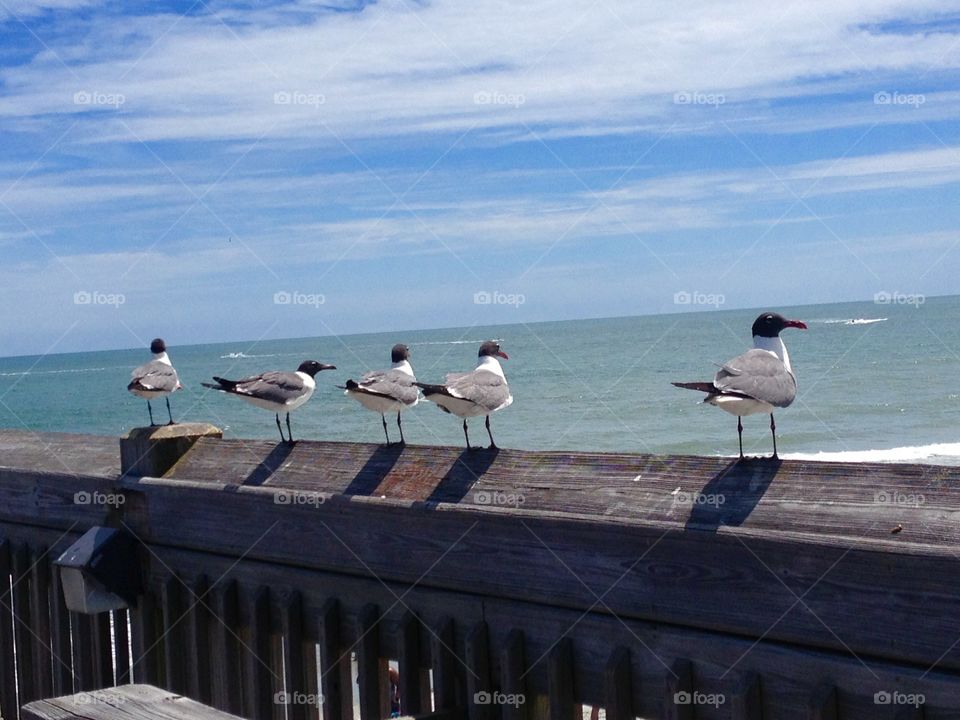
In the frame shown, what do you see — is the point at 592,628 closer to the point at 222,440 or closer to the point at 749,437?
the point at 222,440

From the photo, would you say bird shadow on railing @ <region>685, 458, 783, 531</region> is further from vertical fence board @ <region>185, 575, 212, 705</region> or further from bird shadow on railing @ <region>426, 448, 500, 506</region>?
vertical fence board @ <region>185, 575, 212, 705</region>

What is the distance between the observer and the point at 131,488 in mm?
3729

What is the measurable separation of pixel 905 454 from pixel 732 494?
24770mm

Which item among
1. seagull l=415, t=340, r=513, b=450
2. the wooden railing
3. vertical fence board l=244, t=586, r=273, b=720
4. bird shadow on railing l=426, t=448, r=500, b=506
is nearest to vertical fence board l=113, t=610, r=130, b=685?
the wooden railing

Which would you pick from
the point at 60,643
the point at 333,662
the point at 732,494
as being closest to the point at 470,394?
the point at 60,643

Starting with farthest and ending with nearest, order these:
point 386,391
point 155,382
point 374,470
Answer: point 155,382, point 386,391, point 374,470

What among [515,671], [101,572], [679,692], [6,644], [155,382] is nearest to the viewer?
[679,692]

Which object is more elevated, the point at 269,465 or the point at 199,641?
the point at 269,465

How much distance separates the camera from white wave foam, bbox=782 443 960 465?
2436 centimetres

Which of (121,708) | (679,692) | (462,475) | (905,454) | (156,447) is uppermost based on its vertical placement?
(905,454)

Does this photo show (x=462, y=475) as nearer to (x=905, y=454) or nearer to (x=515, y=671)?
(x=515, y=671)

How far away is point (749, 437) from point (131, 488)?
84.3ft

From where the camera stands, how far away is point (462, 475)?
2916 millimetres

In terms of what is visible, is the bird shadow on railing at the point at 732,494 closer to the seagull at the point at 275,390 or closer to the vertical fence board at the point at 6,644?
the vertical fence board at the point at 6,644
